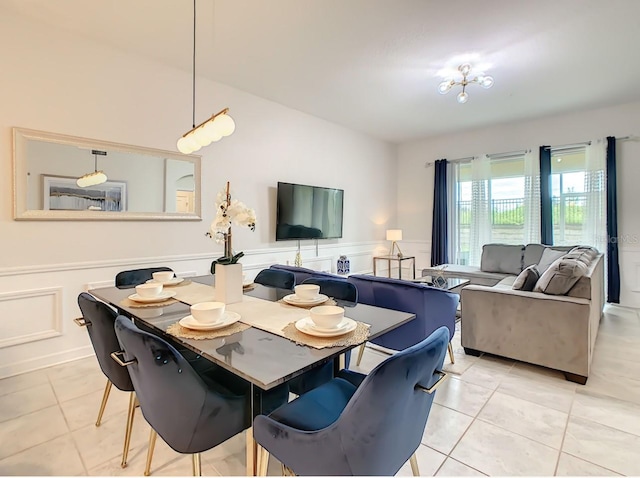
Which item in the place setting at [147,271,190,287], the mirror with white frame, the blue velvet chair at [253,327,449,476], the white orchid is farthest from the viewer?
the mirror with white frame

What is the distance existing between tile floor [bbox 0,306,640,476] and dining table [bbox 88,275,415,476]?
2.41 feet

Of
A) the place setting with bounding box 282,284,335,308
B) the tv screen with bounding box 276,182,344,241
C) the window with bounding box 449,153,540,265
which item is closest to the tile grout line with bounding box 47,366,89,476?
the place setting with bounding box 282,284,335,308

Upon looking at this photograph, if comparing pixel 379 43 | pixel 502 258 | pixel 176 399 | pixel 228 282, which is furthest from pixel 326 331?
pixel 502 258

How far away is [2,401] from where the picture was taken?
2271 millimetres

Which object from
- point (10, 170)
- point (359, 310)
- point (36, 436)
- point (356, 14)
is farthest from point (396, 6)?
point (36, 436)

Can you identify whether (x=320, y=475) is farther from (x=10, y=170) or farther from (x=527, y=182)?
(x=527, y=182)

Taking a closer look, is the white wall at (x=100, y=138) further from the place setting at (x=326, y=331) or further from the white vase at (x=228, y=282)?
the place setting at (x=326, y=331)

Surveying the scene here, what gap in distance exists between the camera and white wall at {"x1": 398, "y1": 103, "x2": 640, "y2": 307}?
180 inches

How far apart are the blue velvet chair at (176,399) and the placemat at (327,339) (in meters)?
0.34

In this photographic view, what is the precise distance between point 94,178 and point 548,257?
5.45m

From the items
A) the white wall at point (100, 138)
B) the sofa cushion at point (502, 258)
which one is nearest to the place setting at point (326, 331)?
the white wall at point (100, 138)

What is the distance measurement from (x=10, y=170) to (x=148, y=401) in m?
2.53

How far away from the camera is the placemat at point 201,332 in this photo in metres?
1.34

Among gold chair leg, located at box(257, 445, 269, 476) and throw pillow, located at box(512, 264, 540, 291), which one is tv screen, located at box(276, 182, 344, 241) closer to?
throw pillow, located at box(512, 264, 540, 291)
